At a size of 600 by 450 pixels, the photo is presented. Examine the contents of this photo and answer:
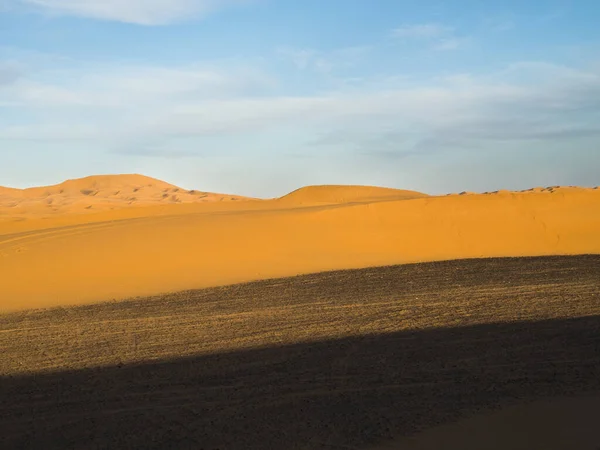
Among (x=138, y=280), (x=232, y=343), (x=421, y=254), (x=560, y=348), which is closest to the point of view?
(x=560, y=348)

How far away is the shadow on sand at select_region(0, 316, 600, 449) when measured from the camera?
657 centimetres

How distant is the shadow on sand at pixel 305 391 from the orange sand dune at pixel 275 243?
36.6 ft

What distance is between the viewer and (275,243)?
26.8 m

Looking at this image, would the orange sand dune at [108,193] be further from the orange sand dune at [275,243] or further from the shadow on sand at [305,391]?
the shadow on sand at [305,391]

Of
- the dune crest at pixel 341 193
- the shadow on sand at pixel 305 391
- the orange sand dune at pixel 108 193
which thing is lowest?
the shadow on sand at pixel 305 391

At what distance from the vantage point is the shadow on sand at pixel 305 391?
657 cm

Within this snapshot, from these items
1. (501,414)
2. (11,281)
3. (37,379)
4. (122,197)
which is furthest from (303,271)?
(122,197)

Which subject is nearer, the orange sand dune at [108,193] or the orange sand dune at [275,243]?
the orange sand dune at [275,243]

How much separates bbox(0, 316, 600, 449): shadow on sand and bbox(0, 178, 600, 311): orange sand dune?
440 inches

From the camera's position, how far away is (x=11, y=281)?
2272 centimetres

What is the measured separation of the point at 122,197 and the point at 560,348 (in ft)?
284

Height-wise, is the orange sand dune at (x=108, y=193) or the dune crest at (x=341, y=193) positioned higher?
the orange sand dune at (x=108, y=193)

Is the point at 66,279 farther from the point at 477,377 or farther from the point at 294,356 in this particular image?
the point at 477,377

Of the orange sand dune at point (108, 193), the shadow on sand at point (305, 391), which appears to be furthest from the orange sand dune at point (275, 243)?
the orange sand dune at point (108, 193)
